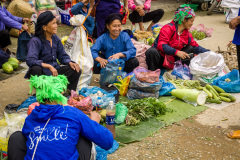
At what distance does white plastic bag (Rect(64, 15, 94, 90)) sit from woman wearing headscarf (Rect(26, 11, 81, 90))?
0.90 ft

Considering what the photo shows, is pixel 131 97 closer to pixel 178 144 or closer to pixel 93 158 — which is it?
pixel 178 144

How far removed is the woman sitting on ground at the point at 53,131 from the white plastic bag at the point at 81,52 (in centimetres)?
256

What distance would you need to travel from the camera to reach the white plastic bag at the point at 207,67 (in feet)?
18.8

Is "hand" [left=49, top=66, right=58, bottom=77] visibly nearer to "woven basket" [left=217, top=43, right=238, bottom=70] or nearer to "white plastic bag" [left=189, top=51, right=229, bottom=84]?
"white plastic bag" [left=189, top=51, right=229, bottom=84]

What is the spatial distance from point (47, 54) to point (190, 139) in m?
2.45

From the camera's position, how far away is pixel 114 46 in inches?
221

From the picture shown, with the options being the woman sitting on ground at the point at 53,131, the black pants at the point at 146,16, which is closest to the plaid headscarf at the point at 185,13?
the black pants at the point at 146,16

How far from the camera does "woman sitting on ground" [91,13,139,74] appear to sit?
546 centimetres

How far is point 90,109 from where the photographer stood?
4445mm

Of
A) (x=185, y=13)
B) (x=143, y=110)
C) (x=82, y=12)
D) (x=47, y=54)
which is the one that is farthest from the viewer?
(x=82, y=12)

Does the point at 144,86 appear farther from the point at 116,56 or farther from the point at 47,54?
the point at 47,54

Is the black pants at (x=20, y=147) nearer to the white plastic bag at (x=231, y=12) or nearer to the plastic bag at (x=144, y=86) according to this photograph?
the plastic bag at (x=144, y=86)

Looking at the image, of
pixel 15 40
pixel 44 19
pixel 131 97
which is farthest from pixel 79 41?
pixel 15 40

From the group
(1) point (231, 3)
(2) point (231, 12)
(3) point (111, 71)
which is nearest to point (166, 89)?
(3) point (111, 71)
